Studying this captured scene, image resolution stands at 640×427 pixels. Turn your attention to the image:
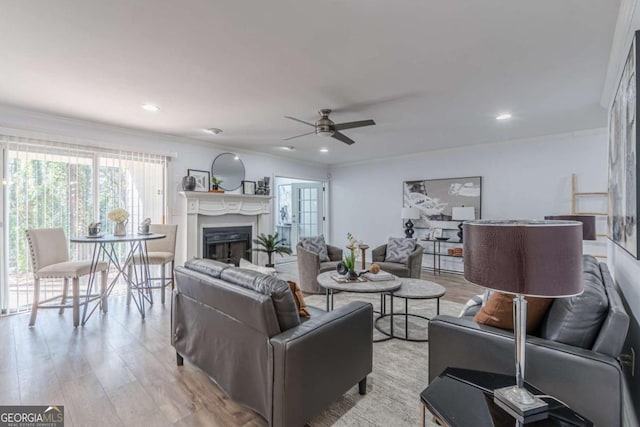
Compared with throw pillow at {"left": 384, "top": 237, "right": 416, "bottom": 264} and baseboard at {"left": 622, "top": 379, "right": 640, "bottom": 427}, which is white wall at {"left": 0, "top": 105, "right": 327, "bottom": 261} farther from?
baseboard at {"left": 622, "top": 379, "right": 640, "bottom": 427}

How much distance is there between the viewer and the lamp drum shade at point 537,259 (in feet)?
3.08

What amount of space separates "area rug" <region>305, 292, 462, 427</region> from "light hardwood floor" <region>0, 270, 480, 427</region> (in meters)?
0.50

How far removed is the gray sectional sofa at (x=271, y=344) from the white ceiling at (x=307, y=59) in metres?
1.55

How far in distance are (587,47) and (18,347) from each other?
16.6 feet

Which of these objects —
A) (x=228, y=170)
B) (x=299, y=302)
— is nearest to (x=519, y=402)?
(x=299, y=302)

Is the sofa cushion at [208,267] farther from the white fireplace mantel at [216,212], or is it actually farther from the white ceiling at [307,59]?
the white fireplace mantel at [216,212]

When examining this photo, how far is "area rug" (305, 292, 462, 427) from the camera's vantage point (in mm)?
1692

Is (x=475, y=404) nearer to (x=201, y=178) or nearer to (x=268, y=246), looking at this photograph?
(x=268, y=246)

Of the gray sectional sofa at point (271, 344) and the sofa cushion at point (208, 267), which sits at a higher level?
the sofa cushion at point (208, 267)

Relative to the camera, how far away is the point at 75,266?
3080mm

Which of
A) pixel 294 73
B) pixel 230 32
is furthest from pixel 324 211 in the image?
pixel 230 32

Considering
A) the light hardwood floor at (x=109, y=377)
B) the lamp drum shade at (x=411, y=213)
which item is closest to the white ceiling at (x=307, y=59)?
the lamp drum shade at (x=411, y=213)

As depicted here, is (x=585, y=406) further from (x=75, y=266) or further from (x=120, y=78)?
(x=75, y=266)

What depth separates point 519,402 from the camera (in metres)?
1.05
